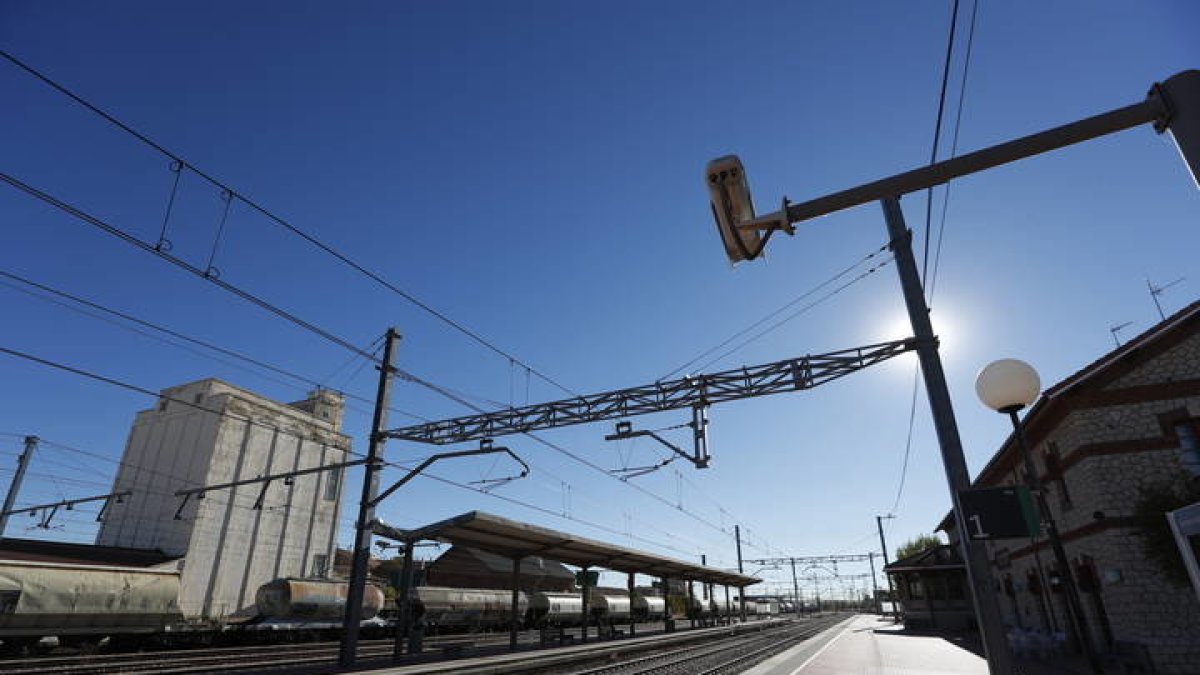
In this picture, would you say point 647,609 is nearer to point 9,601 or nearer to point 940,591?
point 940,591

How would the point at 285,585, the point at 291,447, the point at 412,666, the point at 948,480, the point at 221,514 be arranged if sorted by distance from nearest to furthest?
the point at 948,480 → the point at 412,666 → the point at 285,585 → the point at 221,514 → the point at 291,447

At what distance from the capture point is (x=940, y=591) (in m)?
32.4

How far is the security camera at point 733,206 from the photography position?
3.58 metres

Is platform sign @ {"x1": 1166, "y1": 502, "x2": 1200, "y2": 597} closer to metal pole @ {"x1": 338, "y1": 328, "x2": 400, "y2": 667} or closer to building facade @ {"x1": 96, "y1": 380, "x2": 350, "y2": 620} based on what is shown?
metal pole @ {"x1": 338, "y1": 328, "x2": 400, "y2": 667}

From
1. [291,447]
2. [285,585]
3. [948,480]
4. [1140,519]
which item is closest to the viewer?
[948,480]

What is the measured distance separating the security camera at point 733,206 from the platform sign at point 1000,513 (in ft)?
11.3

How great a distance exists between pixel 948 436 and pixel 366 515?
44.7 ft

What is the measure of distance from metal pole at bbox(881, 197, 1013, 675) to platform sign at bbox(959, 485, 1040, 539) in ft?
0.65

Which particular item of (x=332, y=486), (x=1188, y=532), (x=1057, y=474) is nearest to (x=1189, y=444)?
→ (x=1057, y=474)

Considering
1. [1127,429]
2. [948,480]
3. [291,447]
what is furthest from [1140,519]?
[291,447]

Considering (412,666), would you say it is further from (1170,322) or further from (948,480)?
(1170,322)

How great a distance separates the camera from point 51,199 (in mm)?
8055

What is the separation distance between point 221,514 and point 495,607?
1850 centimetres

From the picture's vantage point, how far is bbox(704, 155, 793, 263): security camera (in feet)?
11.7
